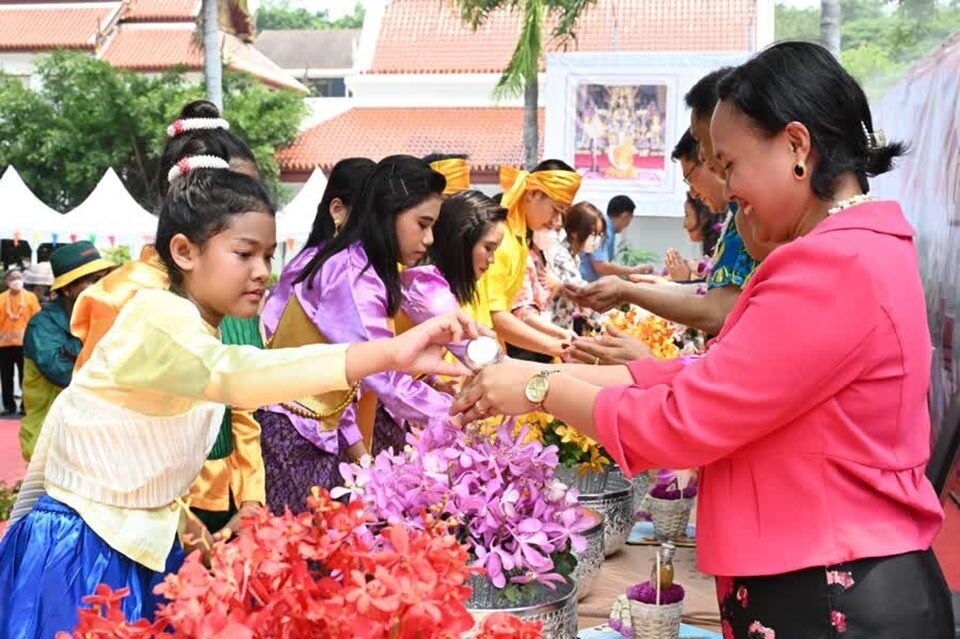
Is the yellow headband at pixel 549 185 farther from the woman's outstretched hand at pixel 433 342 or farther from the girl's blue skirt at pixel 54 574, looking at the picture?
the girl's blue skirt at pixel 54 574

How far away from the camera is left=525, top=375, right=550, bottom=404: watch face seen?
1.72m

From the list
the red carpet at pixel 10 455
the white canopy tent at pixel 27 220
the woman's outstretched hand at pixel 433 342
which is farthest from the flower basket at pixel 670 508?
the white canopy tent at pixel 27 220

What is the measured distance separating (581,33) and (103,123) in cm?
955

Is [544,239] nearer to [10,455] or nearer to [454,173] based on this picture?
[454,173]

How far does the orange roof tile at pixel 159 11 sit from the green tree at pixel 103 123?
19.5ft

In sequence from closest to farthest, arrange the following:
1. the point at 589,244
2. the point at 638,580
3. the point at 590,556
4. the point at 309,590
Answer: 1. the point at 309,590
2. the point at 590,556
3. the point at 638,580
4. the point at 589,244

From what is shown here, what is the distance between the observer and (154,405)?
6.18 feet

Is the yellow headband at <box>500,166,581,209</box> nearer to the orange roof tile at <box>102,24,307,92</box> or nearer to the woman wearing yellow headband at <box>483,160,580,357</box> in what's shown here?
the woman wearing yellow headband at <box>483,160,580,357</box>

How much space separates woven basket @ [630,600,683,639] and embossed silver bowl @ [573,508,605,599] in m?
0.18

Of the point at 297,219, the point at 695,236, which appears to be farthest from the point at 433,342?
the point at 297,219

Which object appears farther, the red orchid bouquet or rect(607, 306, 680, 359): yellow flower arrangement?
rect(607, 306, 680, 359): yellow flower arrangement

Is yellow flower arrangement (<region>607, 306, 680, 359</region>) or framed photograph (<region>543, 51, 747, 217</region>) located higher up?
framed photograph (<region>543, 51, 747, 217</region>)

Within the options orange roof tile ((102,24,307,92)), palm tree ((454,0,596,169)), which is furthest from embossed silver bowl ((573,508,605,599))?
orange roof tile ((102,24,307,92))

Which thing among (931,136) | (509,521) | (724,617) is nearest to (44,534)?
(509,521)
